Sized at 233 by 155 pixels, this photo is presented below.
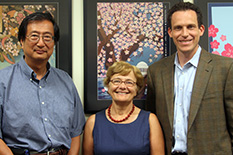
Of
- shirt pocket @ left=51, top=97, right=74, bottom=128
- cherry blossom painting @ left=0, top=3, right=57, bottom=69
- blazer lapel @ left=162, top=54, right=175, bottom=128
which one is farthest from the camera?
cherry blossom painting @ left=0, top=3, right=57, bottom=69

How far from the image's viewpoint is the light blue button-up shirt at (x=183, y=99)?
155 centimetres

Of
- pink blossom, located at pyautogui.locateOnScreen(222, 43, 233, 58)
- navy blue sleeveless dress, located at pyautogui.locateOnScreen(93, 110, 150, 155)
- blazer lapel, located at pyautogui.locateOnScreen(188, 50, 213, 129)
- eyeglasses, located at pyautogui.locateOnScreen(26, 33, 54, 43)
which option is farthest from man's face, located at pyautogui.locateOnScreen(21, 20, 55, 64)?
pink blossom, located at pyautogui.locateOnScreen(222, 43, 233, 58)

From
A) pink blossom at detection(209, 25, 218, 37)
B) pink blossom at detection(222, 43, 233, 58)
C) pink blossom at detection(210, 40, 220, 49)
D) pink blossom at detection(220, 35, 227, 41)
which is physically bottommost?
pink blossom at detection(222, 43, 233, 58)

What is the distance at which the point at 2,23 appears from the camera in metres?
1.95

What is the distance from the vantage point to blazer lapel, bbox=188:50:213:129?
150cm

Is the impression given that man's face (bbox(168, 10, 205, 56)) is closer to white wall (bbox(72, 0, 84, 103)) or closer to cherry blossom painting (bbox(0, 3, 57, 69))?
white wall (bbox(72, 0, 84, 103))

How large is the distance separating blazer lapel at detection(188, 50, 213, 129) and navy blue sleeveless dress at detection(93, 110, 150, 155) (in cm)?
34

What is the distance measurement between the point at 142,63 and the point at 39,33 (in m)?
0.92

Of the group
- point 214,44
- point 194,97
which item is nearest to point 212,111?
point 194,97

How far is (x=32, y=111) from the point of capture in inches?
55.6

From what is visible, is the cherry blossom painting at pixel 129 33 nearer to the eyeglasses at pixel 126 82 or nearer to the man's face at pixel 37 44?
the eyeglasses at pixel 126 82

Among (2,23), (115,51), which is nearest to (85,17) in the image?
(115,51)

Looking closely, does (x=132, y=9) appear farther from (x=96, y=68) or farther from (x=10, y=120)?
(x=10, y=120)

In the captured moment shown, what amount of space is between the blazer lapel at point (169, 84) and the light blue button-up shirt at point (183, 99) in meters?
0.03
